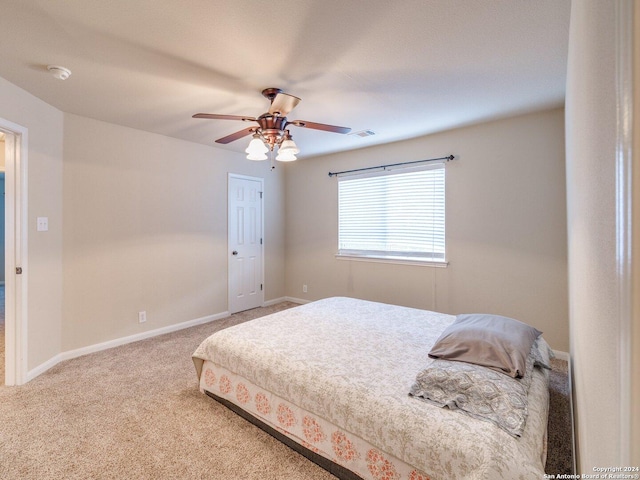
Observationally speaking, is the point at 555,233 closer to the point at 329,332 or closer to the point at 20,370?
the point at 329,332

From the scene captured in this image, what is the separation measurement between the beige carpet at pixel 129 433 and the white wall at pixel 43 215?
0.36 meters

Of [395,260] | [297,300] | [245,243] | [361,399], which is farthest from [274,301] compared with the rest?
[361,399]

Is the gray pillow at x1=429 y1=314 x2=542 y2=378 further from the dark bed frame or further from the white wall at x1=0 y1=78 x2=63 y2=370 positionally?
the white wall at x1=0 y1=78 x2=63 y2=370

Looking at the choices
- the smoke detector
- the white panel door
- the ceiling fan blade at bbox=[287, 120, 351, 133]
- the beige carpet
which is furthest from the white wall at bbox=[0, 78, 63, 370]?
the ceiling fan blade at bbox=[287, 120, 351, 133]

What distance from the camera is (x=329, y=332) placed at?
247cm

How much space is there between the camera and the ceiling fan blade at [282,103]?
7.16ft

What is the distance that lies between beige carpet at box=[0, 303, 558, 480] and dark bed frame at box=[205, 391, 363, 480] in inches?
1.1

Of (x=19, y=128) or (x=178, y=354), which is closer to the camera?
(x=19, y=128)

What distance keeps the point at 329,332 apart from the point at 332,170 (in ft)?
10.2

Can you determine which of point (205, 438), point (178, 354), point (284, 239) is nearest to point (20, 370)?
point (178, 354)

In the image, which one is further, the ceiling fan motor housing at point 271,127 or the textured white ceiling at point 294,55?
the ceiling fan motor housing at point 271,127

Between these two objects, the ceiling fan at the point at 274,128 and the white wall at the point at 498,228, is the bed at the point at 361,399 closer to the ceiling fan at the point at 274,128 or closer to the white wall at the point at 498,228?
the white wall at the point at 498,228

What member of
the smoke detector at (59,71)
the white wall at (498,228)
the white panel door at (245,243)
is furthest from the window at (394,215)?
the smoke detector at (59,71)

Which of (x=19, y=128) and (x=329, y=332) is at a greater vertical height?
(x=19, y=128)
